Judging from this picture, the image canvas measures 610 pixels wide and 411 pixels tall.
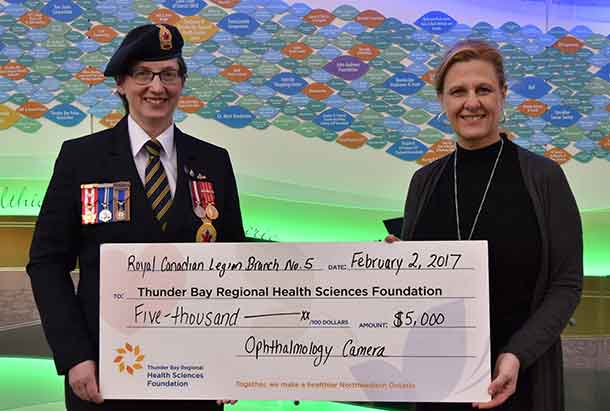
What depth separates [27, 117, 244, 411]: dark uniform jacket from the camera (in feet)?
5.37

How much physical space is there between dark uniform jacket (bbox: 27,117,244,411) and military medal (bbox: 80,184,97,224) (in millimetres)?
13

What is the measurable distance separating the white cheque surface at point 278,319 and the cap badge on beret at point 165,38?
1.69 feet

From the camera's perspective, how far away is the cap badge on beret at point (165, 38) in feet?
5.60

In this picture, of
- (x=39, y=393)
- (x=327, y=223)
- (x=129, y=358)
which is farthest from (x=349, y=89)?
(x=39, y=393)

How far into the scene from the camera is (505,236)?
5.23ft

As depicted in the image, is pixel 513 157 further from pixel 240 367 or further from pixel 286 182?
pixel 286 182

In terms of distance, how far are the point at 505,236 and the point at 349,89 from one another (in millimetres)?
1903

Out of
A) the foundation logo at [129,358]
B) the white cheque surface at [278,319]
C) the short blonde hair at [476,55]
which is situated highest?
the short blonde hair at [476,55]

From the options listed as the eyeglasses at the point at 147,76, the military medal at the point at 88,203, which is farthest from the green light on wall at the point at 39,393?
the eyeglasses at the point at 147,76

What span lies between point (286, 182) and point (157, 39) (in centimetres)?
175

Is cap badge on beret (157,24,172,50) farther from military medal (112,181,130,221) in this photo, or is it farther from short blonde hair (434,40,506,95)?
short blonde hair (434,40,506,95)

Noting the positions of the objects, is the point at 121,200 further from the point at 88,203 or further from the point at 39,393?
the point at 39,393

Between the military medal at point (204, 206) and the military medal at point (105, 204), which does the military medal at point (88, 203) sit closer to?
the military medal at point (105, 204)

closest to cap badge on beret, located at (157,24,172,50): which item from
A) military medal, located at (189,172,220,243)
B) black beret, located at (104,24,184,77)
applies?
black beret, located at (104,24,184,77)
